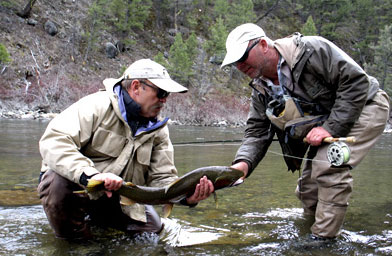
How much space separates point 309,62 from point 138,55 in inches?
1543

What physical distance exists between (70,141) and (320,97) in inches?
86.9

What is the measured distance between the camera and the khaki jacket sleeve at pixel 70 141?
10.0ft

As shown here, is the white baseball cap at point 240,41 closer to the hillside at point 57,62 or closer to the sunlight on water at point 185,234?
the sunlight on water at point 185,234

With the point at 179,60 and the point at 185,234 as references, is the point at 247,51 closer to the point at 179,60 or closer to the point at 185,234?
the point at 185,234

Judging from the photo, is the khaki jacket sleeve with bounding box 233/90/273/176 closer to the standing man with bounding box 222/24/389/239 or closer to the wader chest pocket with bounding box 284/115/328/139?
the standing man with bounding box 222/24/389/239

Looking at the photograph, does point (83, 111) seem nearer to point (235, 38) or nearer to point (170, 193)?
point (170, 193)

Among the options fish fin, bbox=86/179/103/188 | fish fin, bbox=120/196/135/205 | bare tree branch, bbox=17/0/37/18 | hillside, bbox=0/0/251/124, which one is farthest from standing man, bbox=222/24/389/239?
bare tree branch, bbox=17/0/37/18

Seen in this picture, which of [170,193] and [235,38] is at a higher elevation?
[235,38]

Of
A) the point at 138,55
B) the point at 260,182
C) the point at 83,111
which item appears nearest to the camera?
the point at 83,111

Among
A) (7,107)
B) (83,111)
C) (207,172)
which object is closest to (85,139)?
(83,111)

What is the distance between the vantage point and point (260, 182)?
684 cm

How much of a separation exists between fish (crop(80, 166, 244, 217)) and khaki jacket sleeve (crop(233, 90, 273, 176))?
25.8 inches

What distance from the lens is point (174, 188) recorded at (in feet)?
10.8

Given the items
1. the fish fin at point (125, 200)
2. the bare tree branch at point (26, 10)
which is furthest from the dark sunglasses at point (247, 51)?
the bare tree branch at point (26, 10)
